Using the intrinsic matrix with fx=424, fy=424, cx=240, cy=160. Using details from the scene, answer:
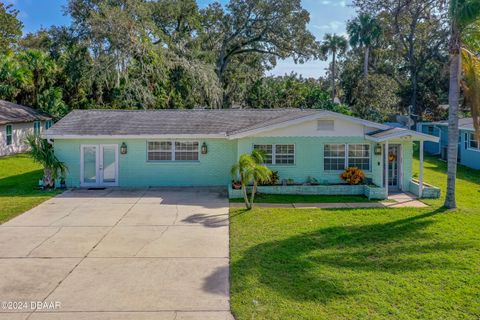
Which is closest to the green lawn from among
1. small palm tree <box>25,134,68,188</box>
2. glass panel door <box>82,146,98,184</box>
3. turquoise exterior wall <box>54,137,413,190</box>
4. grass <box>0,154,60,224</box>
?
turquoise exterior wall <box>54,137,413,190</box>

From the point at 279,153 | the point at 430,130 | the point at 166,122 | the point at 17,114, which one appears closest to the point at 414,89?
the point at 430,130

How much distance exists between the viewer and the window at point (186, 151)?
1838 centimetres

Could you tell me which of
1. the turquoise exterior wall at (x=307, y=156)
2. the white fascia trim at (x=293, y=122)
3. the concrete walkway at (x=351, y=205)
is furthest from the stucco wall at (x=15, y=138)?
the concrete walkway at (x=351, y=205)

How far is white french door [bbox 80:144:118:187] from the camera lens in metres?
18.2

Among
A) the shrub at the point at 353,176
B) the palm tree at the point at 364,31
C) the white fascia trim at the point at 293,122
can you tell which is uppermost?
the palm tree at the point at 364,31

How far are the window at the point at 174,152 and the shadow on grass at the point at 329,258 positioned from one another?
8.54 metres

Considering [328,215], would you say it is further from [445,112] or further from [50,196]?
[445,112]

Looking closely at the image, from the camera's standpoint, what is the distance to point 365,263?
8.91m

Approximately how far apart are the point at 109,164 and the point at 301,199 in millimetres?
8441

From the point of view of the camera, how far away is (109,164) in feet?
60.0

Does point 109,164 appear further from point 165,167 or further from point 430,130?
point 430,130

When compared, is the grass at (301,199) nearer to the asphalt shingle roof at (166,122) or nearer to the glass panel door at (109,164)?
the asphalt shingle roof at (166,122)

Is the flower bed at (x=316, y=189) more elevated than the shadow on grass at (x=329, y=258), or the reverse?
the flower bed at (x=316, y=189)

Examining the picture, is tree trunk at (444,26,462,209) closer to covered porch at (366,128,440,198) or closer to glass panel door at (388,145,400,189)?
covered porch at (366,128,440,198)
